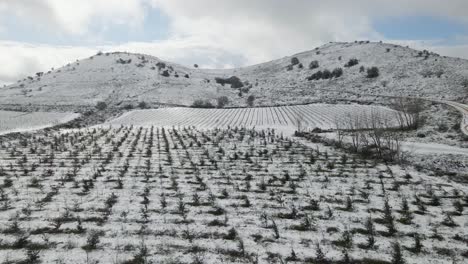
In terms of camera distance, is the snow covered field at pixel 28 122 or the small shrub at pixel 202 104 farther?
the small shrub at pixel 202 104

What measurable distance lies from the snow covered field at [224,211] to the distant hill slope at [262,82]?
3610 cm

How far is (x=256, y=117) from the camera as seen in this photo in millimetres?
33531

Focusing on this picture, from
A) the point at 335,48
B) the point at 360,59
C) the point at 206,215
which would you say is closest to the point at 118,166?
the point at 206,215

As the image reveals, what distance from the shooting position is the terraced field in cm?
2872

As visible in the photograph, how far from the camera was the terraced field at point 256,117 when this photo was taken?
94.2 ft

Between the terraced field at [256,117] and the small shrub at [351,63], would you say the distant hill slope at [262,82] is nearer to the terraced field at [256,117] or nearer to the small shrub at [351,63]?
the small shrub at [351,63]

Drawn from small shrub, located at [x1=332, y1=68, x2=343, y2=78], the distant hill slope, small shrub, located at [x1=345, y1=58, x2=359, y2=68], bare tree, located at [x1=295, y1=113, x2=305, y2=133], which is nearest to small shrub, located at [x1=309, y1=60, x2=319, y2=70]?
the distant hill slope

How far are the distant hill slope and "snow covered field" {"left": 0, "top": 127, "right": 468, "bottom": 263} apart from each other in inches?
1421

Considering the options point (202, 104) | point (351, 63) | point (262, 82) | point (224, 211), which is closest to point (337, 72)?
point (351, 63)

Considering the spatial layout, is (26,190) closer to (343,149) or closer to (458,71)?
(343,149)

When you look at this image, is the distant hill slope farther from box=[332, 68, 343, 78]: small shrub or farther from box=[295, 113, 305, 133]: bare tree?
box=[295, 113, 305, 133]: bare tree

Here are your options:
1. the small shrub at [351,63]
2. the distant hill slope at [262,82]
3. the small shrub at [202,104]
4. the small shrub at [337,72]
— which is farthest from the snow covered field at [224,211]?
the small shrub at [351,63]

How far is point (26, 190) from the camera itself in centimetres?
823

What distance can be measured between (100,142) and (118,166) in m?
6.19
